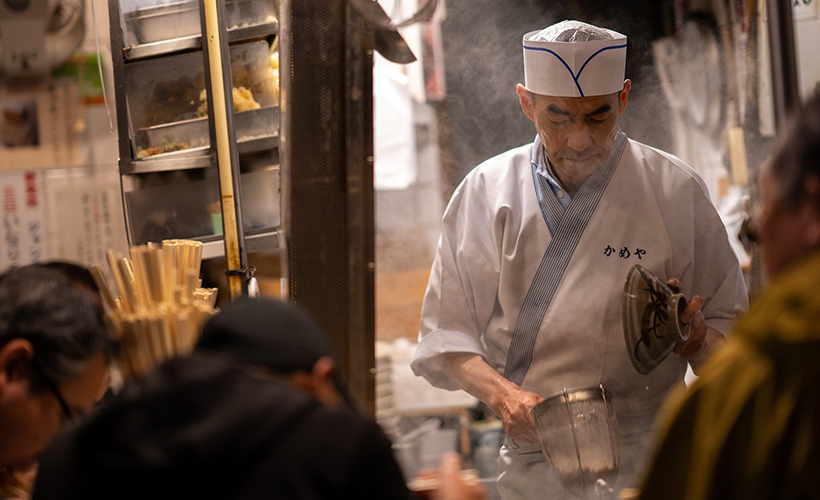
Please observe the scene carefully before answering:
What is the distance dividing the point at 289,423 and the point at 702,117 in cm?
128

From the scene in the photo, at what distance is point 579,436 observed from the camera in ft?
5.14

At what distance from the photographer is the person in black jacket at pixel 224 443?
910mm

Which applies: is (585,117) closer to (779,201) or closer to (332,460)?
(779,201)

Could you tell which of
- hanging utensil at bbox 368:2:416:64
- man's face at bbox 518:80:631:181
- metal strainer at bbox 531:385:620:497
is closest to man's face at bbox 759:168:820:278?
metal strainer at bbox 531:385:620:497

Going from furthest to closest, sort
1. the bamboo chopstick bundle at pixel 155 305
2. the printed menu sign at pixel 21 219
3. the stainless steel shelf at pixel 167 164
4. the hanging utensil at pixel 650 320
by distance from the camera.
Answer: the printed menu sign at pixel 21 219 → the stainless steel shelf at pixel 167 164 → the hanging utensil at pixel 650 320 → the bamboo chopstick bundle at pixel 155 305

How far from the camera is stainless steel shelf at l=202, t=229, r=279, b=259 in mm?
2164

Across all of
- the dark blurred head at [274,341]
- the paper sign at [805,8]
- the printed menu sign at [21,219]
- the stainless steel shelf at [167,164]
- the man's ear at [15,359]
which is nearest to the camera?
the dark blurred head at [274,341]

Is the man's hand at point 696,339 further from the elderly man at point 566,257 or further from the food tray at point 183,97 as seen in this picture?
the food tray at point 183,97

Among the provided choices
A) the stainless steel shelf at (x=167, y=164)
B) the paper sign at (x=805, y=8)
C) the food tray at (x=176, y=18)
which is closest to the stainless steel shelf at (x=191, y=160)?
the stainless steel shelf at (x=167, y=164)

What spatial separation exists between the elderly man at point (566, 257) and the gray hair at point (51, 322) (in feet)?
2.37

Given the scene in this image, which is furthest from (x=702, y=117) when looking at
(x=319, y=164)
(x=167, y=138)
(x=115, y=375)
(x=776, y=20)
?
(x=115, y=375)

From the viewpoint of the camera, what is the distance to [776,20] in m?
1.73

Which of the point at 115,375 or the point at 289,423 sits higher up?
the point at 289,423

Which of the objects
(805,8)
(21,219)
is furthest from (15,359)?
(805,8)
